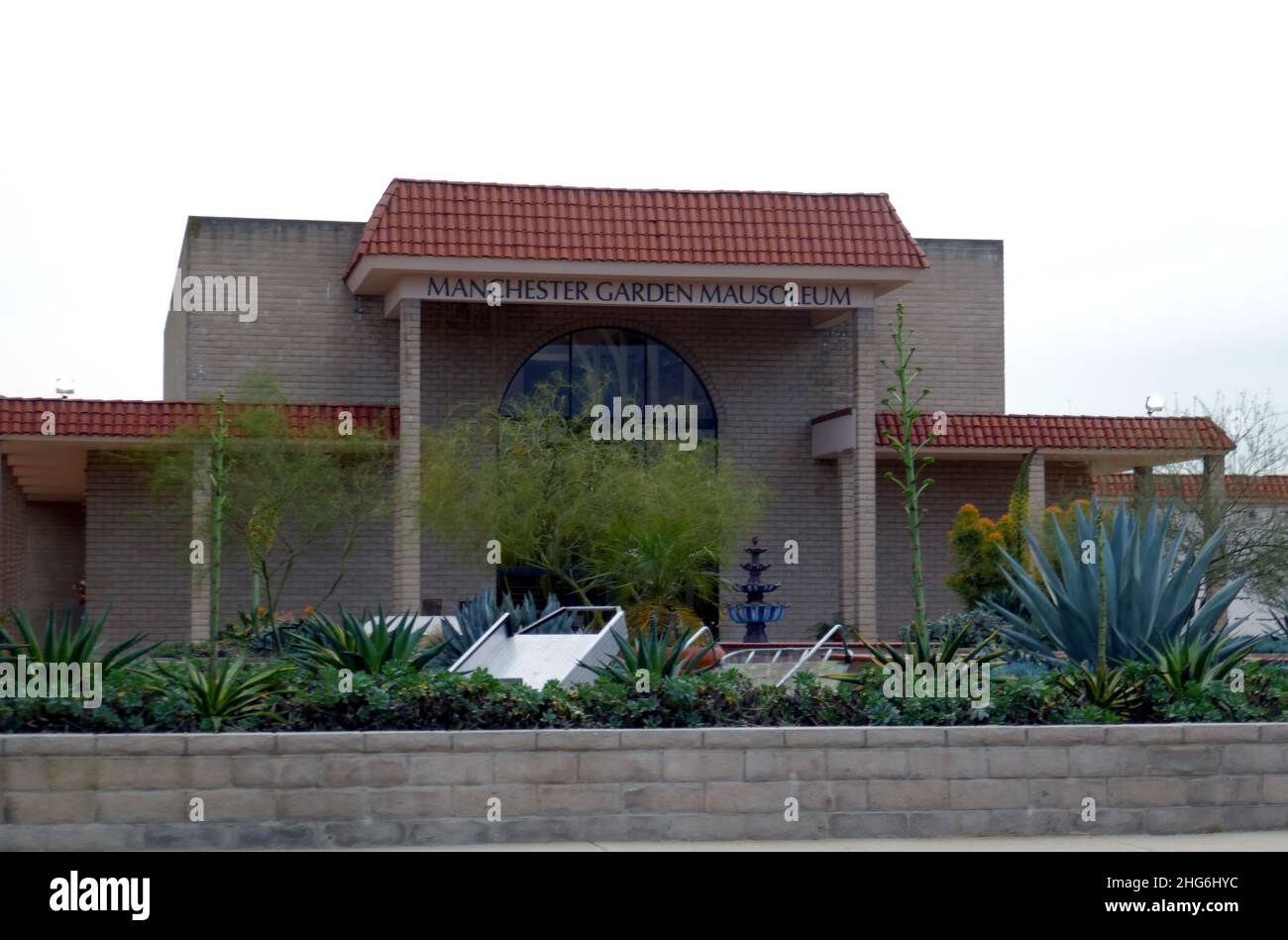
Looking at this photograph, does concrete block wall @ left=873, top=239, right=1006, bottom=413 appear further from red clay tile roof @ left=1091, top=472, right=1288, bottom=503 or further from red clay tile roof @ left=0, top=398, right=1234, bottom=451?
red clay tile roof @ left=1091, top=472, right=1288, bottom=503

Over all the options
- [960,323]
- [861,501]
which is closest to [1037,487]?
[861,501]

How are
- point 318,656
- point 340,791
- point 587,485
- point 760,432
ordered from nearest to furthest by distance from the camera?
point 340,791
point 318,656
point 587,485
point 760,432

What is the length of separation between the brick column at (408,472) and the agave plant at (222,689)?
13607 millimetres

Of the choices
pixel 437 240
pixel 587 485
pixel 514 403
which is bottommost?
pixel 587 485

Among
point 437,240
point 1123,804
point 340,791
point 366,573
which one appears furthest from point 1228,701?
point 366,573

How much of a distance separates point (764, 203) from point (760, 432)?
15.5ft

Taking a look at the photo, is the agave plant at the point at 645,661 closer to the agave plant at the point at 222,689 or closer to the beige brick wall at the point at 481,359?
the agave plant at the point at 222,689

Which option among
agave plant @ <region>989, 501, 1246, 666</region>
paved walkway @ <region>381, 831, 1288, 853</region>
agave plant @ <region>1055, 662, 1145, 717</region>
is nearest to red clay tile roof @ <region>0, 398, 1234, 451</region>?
agave plant @ <region>989, 501, 1246, 666</region>

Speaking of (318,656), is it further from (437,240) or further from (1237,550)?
(1237,550)

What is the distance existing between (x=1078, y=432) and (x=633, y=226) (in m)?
9.42

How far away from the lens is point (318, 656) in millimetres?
12516

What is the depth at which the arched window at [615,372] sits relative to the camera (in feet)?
95.5

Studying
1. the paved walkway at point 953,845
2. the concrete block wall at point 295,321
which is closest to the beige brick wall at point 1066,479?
the concrete block wall at point 295,321

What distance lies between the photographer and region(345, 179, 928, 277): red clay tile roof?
84.9 ft
